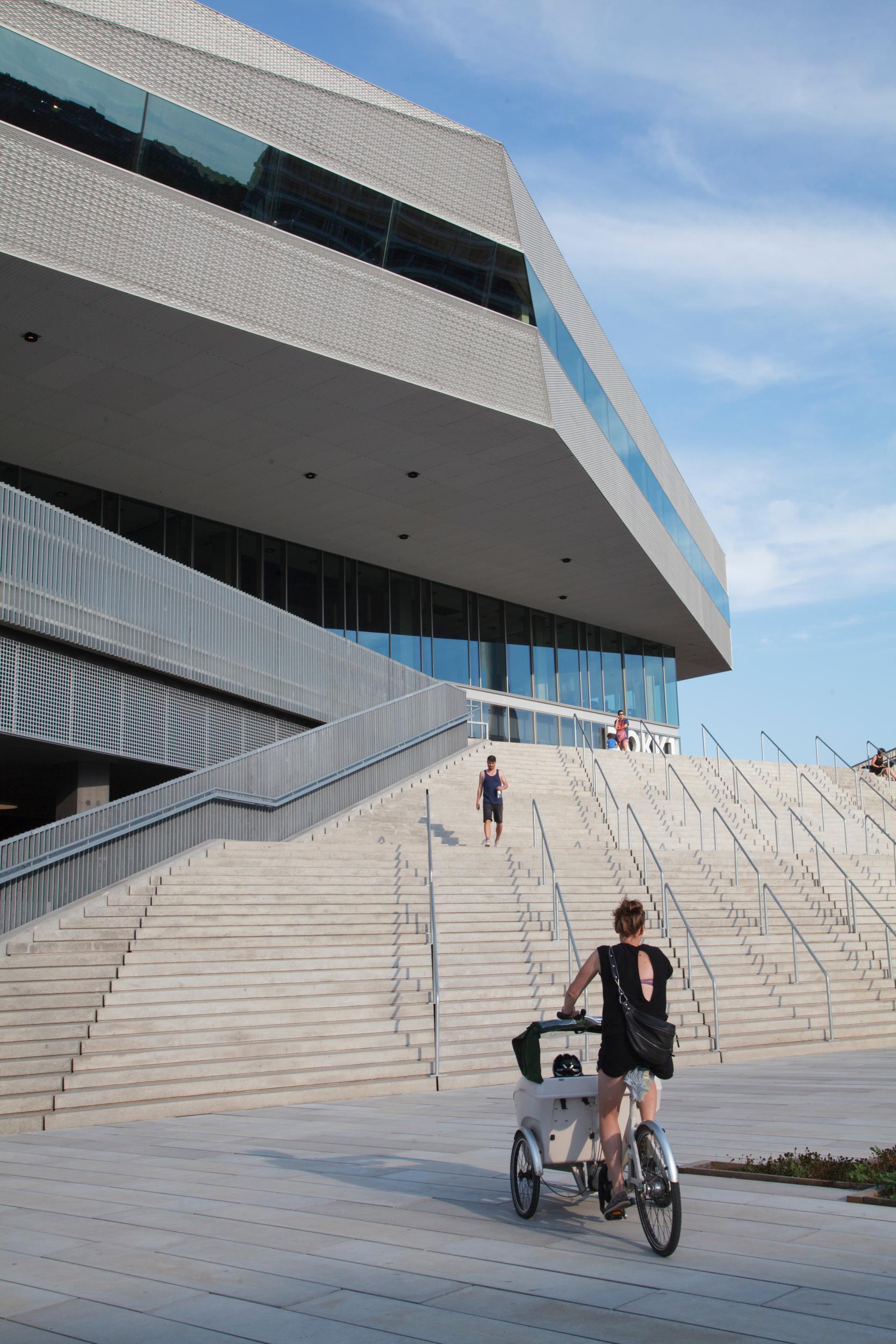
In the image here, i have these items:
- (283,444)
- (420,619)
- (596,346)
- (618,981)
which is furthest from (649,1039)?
(420,619)

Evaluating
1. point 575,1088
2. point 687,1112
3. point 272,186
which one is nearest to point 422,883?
point 687,1112

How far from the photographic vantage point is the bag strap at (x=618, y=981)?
5352 mm

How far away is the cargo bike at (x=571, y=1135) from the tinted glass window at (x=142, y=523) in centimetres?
2257

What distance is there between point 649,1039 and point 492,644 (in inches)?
1205

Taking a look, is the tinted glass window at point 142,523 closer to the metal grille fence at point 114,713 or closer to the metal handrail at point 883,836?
the metal grille fence at point 114,713

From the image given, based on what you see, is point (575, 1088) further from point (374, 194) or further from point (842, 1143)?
point (374, 194)

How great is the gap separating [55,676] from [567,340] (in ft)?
48.1

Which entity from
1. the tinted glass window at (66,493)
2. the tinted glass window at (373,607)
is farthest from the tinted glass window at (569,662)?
the tinted glass window at (66,493)

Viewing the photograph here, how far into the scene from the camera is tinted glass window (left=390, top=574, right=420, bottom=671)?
33.0 metres

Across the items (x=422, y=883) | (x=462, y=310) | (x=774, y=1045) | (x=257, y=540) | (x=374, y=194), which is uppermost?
(x=374, y=194)

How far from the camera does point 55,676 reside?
54.3 ft

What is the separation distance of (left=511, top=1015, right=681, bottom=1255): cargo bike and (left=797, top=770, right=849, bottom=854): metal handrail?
66.9 ft

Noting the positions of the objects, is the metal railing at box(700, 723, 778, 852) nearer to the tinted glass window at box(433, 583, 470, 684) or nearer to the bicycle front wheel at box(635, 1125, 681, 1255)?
the tinted glass window at box(433, 583, 470, 684)

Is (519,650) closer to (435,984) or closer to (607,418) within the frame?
(607,418)
